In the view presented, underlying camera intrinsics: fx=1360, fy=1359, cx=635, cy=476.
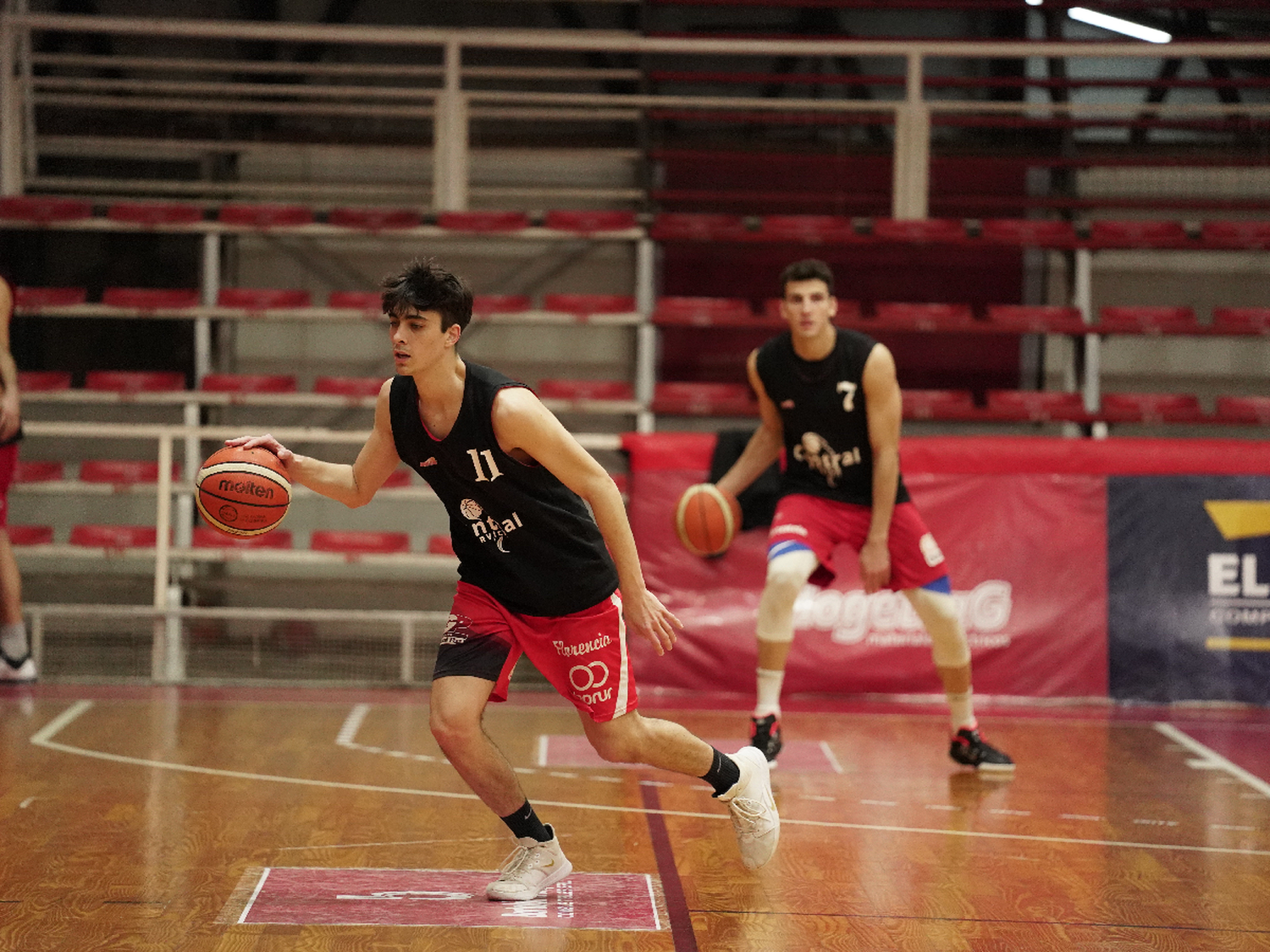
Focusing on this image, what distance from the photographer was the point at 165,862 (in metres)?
3.86

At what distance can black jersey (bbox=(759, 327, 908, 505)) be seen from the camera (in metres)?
5.34

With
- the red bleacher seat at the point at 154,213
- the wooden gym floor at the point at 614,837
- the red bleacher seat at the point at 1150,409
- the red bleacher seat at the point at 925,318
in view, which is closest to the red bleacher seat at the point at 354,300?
the red bleacher seat at the point at 154,213

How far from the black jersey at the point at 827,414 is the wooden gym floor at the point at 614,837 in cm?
114

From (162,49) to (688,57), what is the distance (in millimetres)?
4464

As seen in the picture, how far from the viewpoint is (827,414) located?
5.37 metres

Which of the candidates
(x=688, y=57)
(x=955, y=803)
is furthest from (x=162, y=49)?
(x=955, y=803)

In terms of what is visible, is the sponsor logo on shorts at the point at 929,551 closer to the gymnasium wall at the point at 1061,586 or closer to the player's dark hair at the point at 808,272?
the player's dark hair at the point at 808,272

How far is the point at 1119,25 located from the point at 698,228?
4541 millimetres

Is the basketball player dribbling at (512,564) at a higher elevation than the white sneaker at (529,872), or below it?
higher

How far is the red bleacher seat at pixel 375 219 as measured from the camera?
9750 mm

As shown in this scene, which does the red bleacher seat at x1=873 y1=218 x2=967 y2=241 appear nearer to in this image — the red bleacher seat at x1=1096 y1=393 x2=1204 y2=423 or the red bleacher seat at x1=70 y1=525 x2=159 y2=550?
the red bleacher seat at x1=1096 y1=393 x2=1204 y2=423

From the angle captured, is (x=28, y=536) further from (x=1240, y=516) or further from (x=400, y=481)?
(x=1240, y=516)

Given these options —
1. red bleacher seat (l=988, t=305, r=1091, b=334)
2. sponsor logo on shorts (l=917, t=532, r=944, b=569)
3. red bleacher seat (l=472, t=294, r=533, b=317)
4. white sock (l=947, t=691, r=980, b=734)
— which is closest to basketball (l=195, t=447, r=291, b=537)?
sponsor logo on shorts (l=917, t=532, r=944, b=569)

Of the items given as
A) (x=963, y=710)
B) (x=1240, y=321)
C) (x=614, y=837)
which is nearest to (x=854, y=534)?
(x=963, y=710)
